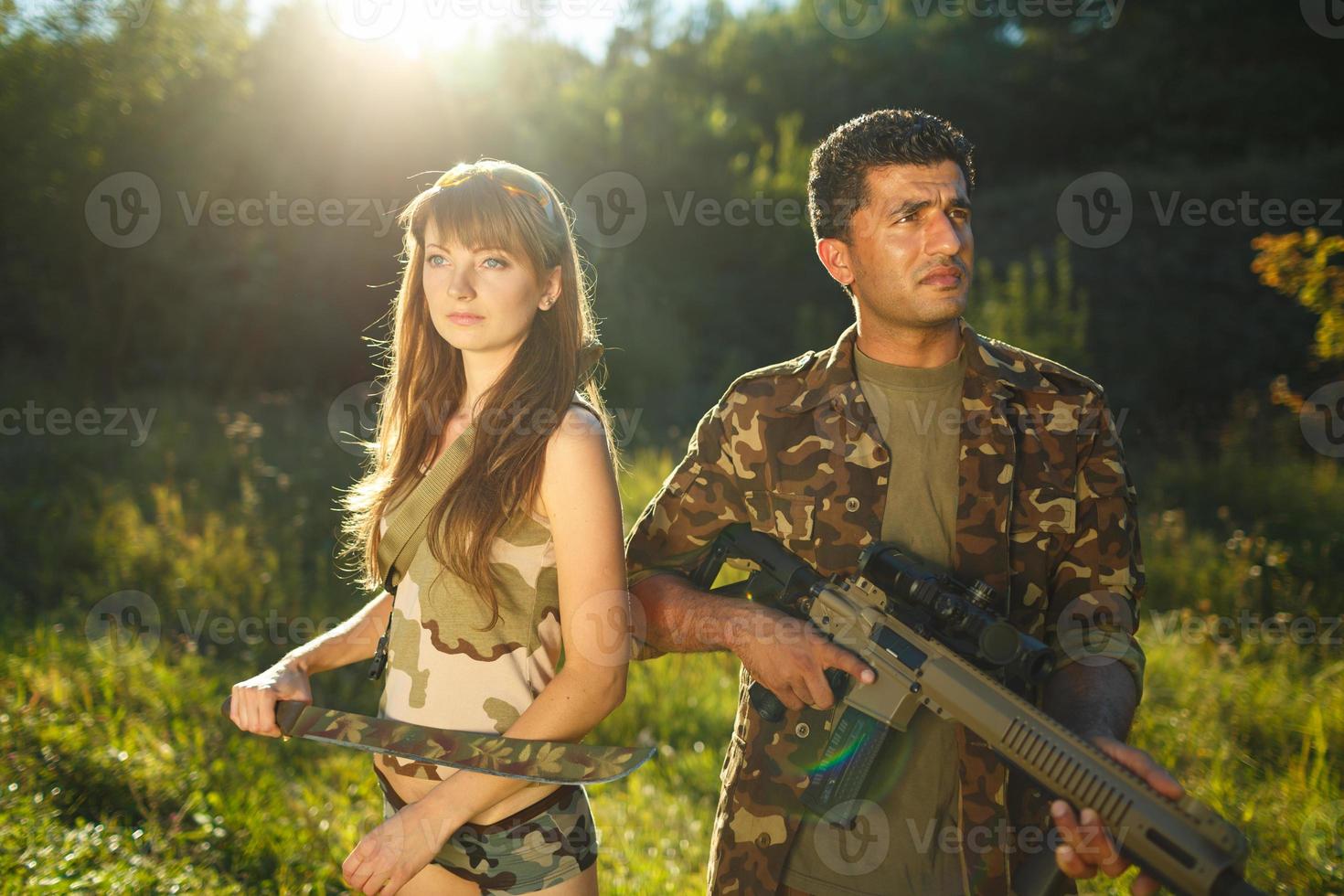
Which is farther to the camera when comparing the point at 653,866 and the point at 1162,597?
the point at 1162,597

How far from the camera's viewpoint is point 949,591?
2.04m

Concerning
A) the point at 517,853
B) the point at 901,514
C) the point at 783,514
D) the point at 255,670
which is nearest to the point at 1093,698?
the point at 901,514

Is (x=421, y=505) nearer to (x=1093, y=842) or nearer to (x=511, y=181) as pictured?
(x=511, y=181)

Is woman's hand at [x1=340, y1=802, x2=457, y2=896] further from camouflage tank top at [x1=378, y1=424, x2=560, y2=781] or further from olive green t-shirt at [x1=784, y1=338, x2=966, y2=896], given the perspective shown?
olive green t-shirt at [x1=784, y1=338, x2=966, y2=896]

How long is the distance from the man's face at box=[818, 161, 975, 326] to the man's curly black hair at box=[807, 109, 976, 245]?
24 mm

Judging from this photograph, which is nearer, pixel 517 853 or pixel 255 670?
pixel 517 853

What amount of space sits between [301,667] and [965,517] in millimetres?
1518

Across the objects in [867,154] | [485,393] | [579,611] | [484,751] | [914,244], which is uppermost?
[867,154]

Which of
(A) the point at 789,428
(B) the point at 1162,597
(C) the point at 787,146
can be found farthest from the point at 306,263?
(A) the point at 789,428

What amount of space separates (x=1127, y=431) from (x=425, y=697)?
1118cm

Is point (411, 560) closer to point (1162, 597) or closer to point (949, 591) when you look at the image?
point (949, 591)

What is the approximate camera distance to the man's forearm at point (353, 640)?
2.28 metres

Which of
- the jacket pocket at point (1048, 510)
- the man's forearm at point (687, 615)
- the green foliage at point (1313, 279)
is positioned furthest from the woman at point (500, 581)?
the green foliage at point (1313, 279)

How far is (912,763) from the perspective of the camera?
228 cm
